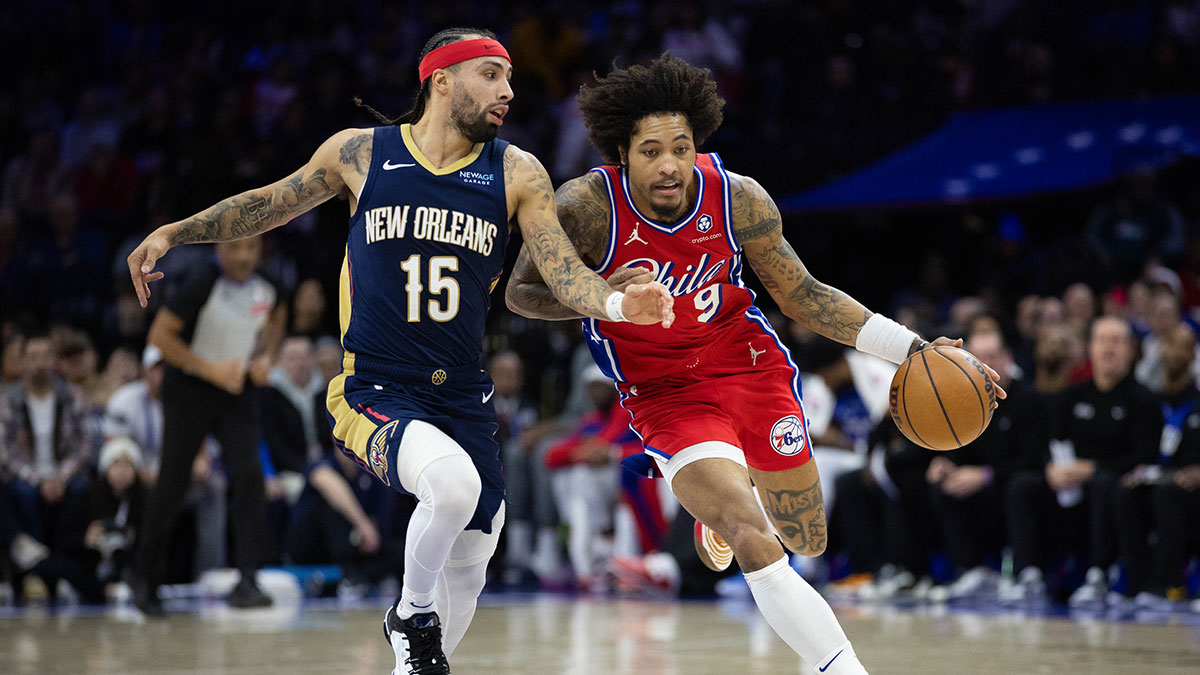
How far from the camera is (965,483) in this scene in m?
8.68

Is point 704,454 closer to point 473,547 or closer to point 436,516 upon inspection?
point 473,547

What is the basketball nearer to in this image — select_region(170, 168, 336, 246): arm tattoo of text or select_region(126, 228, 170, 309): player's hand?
select_region(170, 168, 336, 246): arm tattoo of text

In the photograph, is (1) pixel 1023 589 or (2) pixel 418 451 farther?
(1) pixel 1023 589

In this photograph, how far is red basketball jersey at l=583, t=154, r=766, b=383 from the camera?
4699 millimetres

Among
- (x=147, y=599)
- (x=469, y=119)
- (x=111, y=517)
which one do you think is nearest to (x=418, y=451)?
(x=469, y=119)

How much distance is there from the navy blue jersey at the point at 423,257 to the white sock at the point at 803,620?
1218mm

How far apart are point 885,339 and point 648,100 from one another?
1162mm

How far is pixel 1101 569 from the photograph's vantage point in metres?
8.28

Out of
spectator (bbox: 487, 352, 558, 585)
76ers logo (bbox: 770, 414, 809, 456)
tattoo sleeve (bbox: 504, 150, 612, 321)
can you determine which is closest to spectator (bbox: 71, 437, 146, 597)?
spectator (bbox: 487, 352, 558, 585)

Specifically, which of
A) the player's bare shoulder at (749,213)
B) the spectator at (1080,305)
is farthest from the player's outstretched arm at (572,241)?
the spectator at (1080,305)

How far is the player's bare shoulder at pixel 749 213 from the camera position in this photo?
4758 millimetres

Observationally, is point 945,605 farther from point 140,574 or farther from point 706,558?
point 140,574

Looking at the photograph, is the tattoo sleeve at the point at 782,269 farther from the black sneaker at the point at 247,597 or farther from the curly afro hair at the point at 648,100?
the black sneaker at the point at 247,597

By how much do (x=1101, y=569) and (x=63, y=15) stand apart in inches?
517
